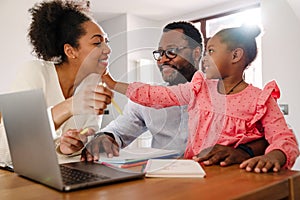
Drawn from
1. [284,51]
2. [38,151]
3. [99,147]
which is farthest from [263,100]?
[284,51]

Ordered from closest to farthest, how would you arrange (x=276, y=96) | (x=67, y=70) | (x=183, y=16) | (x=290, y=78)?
(x=276, y=96) < (x=67, y=70) < (x=290, y=78) < (x=183, y=16)

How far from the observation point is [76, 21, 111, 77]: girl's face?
3.20ft

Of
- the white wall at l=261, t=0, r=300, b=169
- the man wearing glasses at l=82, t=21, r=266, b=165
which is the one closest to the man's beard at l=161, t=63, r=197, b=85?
the man wearing glasses at l=82, t=21, r=266, b=165

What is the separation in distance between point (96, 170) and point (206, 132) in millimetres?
463

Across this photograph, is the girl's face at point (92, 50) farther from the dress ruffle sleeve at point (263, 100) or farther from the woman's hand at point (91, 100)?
the dress ruffle sleeve at point (263, 100)

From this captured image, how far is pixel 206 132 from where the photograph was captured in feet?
3.55

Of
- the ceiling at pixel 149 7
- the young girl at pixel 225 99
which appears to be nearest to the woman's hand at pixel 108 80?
the young girl at pixel 225 99

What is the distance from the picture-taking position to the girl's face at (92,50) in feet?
3.20

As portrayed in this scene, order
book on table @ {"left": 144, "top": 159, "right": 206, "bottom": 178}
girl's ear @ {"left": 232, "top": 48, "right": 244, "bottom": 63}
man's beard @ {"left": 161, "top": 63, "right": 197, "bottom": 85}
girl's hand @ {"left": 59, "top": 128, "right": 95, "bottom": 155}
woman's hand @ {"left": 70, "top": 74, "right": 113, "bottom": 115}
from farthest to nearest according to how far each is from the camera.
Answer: girl's ear @ {"left": 232, "top": 48, "right": 244, "bottom": 63} → man's beard @ {"left": 161, "top": 63, "right": 197, "bottom": 85} → girl's hand @ {"left": 59, "top": 128, "right": 95, "bottom": 155} → woman's hand @ {"left": 70, "top": 74, "right": 113, "bottom": 115} → book on table @ {"left": 144, "top": 159, "right": 206, "bottom": 178}

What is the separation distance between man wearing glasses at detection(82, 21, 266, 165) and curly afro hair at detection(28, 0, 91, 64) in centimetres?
40

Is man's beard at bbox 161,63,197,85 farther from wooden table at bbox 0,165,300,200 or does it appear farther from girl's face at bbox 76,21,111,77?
wooden table at bbox 0,165,300,200

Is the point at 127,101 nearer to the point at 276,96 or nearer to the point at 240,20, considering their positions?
the point at 276,96

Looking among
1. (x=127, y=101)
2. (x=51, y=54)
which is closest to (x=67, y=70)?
(x=51, y=54)

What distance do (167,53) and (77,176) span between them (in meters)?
0.50
